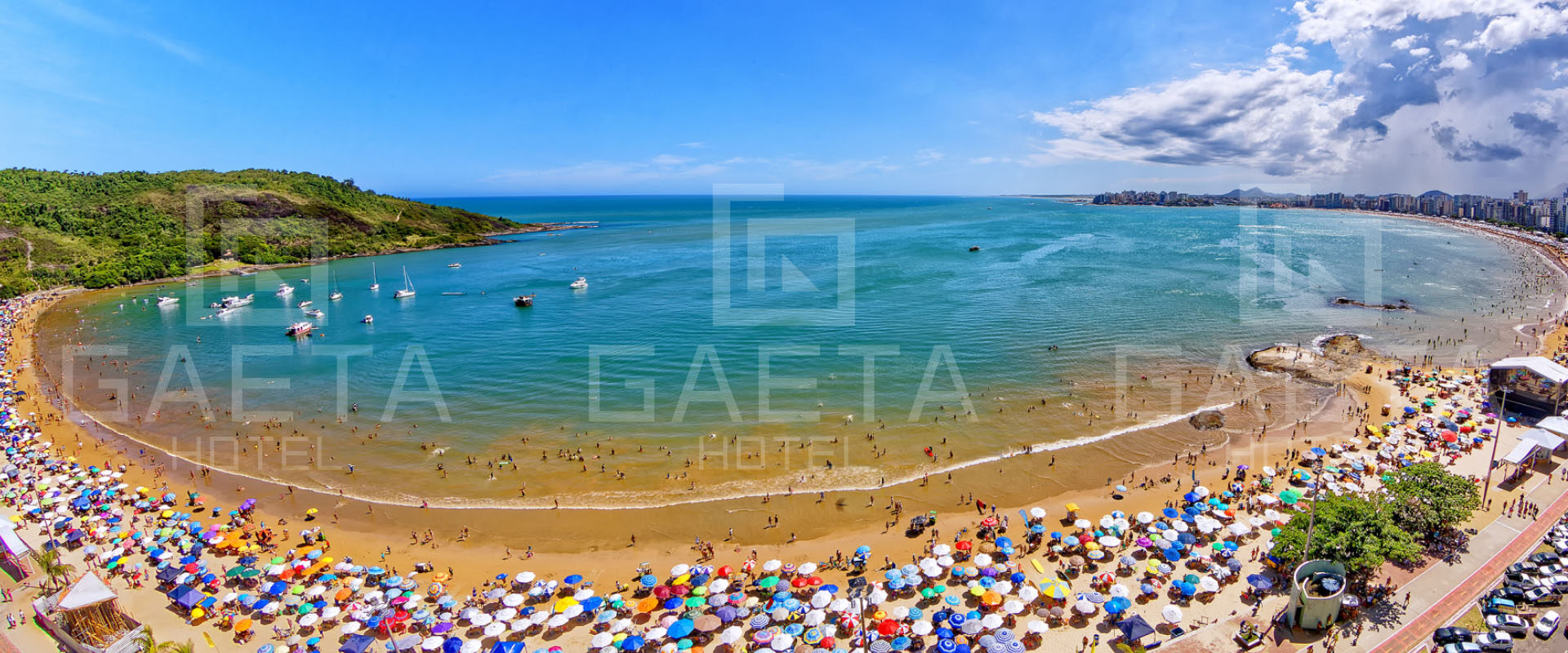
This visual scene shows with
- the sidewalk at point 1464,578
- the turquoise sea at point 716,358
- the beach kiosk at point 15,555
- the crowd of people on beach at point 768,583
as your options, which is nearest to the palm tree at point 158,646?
the crowd of people on beach at point 768,583

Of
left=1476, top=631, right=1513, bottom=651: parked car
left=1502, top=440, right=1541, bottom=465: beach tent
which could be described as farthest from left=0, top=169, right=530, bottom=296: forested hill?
left=1502, top=440, right=1541, bottom=465: beach tent

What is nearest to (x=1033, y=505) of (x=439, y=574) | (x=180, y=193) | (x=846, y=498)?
(x=846, y=498)

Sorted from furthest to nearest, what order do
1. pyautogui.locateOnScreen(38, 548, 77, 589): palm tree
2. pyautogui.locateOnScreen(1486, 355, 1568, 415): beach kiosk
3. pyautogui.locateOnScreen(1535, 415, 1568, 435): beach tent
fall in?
1. pyautogui.locateOnScreen(1486, 355, 1568, 415): beach kiosk
2. pyautogui.locateOnScreen(1535, 415, 1568, 435): beach tent
3. pyautogui.locateOnScreen(38, 548, 77, 589): palm tree

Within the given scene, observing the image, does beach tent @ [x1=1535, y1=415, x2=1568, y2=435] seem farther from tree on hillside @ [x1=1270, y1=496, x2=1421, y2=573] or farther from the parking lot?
tree on hillside @ [x1=1270, y1=496, x2=1421, y2=573]

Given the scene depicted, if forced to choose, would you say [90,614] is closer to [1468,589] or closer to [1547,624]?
[1547,624]

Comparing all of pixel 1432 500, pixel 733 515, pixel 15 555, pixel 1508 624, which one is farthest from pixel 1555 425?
pixel 15 555

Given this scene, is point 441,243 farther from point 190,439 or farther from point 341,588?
Result: point 341,588
